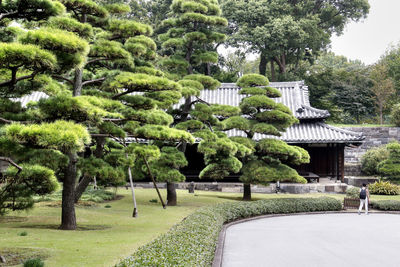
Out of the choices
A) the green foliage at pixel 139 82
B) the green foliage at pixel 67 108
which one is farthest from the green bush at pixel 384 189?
the green foliage at pixel 67 108

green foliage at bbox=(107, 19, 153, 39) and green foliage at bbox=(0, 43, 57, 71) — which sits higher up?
green foliage at bbox=(107, 19, 153, 39)

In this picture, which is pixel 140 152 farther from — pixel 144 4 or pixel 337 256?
→ pixel 144 4

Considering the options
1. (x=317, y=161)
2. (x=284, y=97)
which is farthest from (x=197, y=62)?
(x=284, y=97)

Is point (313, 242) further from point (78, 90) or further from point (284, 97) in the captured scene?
point (284, 97)

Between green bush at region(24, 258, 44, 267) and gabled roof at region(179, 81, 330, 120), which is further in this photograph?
gabled roof at region(179, 81, 330, 120)

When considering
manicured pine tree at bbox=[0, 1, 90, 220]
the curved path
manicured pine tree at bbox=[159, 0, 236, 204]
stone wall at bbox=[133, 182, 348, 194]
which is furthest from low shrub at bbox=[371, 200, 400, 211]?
manicured pine tree at bbox=[0, 1, 90, 220]

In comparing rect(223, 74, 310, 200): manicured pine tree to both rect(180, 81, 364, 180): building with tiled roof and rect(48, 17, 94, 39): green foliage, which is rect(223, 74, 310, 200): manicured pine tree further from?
rect(48, 17, 94, 39): green foliage

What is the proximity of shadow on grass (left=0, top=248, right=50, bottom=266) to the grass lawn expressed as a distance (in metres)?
0.07

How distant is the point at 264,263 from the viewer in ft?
32.5

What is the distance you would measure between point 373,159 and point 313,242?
82.1ft

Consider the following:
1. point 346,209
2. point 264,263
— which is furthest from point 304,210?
point 264,263

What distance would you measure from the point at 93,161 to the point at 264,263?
5.82m

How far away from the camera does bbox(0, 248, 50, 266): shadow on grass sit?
8602 millimetres

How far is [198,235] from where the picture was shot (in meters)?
10.7
